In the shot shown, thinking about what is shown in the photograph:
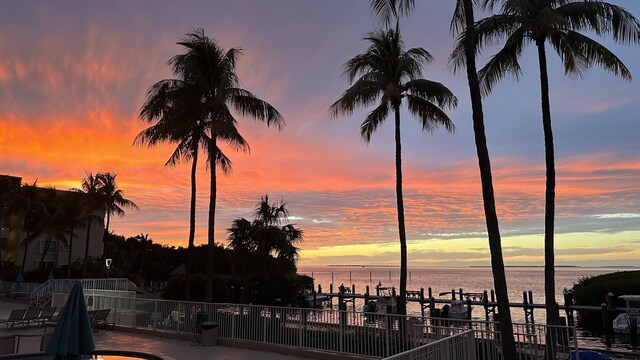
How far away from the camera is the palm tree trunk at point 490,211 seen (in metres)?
9.53

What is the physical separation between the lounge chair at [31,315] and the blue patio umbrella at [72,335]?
10.1 meters

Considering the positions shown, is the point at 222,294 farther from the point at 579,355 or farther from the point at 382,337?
the point at 579,355

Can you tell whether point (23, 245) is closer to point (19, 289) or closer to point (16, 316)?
point (19, 289)

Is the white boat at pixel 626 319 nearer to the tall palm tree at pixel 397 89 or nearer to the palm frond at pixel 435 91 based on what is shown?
the tall palm tree at pixel 397 89

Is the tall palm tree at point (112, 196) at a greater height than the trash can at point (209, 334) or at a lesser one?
greater

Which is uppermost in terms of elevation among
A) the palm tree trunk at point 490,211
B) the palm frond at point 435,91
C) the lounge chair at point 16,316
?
the palm frond at point 435,91

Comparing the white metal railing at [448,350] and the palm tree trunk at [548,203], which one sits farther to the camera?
the palm tree trunk at [548,203]

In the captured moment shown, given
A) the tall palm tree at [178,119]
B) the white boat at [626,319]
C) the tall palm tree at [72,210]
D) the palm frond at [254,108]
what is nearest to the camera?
the tall palm tree at [178,119]

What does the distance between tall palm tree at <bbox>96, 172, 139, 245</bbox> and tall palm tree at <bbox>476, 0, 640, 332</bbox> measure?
3976 centimetres

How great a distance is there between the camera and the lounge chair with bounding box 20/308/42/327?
17209mm

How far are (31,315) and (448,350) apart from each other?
55.6 ft

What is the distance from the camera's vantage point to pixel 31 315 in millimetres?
17547

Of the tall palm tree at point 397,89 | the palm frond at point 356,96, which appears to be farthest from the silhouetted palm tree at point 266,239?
the palm frond at point 356,96

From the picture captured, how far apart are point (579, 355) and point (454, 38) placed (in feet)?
29.4
